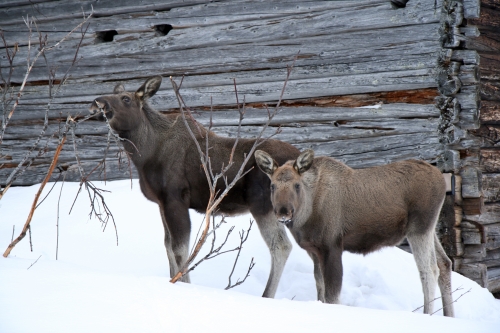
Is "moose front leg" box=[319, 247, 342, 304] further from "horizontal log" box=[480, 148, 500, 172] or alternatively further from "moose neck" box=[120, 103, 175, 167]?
"horizontal log" box=[480, 148, 500, 172]

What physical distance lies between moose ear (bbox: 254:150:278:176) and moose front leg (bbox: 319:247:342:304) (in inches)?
37.7

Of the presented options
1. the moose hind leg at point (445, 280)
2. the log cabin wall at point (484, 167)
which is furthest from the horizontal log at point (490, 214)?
the moose hind leg at point (445, 280)

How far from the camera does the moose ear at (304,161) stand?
5.71 meters

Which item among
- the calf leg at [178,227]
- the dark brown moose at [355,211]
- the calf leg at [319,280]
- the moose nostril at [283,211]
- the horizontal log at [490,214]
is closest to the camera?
the moose nostril at [283,211]

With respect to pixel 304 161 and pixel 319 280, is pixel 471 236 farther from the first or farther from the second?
pixel 304 161

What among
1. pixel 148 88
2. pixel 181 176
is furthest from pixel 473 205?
pixel 148 88

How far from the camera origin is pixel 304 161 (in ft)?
19.0

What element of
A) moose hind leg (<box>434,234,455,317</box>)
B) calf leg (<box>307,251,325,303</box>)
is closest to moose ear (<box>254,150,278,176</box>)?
calf leg (<box>307,251,325,303</box>)

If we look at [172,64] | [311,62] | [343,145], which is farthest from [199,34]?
[343,145]

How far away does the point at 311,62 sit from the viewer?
329 inches

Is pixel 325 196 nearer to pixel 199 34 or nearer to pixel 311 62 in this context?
pixel 311 62

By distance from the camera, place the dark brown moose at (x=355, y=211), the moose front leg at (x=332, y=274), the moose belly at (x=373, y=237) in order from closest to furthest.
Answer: the moose front leg at (x=332, y=274), the dark brown moose at (x=355, y=211), the moose belly at (x=373, y=237)

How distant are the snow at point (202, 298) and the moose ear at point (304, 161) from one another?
1.53m

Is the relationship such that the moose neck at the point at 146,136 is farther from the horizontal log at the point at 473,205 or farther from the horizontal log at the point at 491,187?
the horizontal log at the point at 491,187
